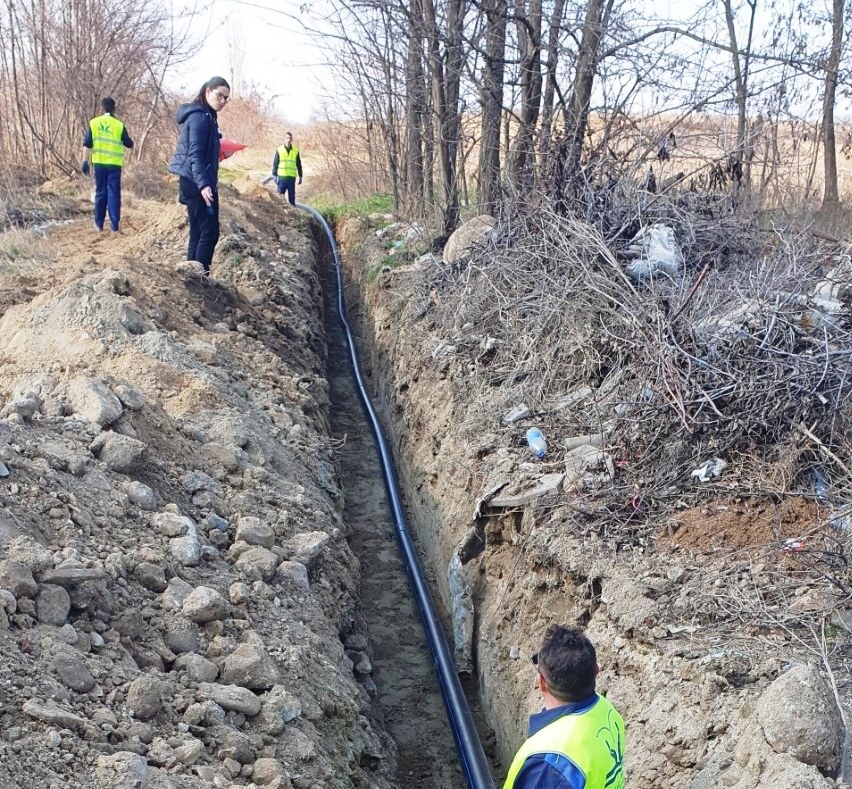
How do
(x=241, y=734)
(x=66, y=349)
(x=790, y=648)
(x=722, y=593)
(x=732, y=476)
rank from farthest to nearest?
(x=66, y=349), (x=732, y=476), (x=722, y=593), (x=790, y=648), (x=241, y=734)

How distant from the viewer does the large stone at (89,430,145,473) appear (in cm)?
461

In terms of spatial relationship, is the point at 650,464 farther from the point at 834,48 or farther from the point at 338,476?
the point at 834,48

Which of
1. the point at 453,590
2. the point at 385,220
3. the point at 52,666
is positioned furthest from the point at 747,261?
the point at 385,220

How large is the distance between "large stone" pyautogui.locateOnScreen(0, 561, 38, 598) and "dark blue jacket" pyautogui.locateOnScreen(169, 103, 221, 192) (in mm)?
5025

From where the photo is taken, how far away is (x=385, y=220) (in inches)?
590

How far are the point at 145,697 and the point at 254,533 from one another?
1.68 m

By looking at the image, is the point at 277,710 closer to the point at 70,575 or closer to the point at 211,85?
the point at 70,575

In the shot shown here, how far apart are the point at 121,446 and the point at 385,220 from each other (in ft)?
35.8

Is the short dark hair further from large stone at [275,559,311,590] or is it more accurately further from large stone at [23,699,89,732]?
large stone at [275,559,311,590]

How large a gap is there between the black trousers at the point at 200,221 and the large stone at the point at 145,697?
5.58 m

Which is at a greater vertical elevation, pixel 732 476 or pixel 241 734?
pixel 732 476

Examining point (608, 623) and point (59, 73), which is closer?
point (608, 623)

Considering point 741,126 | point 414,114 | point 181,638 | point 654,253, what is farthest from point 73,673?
point 414,114

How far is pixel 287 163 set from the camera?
662 inches
